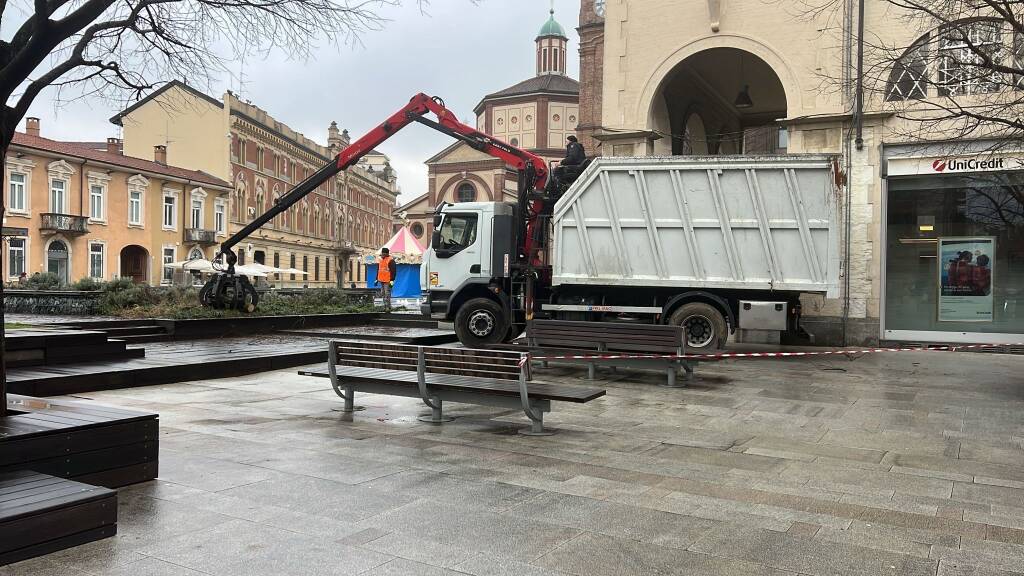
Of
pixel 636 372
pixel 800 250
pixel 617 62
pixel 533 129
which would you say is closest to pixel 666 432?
pixel 636 372

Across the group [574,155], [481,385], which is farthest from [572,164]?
[481,385]

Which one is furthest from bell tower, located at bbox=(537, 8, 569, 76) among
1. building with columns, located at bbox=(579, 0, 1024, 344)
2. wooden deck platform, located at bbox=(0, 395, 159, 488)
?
wooden deck platform, located at bbox=(0, 395, 159, 488)

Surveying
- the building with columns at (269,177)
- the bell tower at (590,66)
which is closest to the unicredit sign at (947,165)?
the bell tower at (590,66)

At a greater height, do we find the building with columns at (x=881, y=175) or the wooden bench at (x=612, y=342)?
the building with columns at (x=881, y=175)

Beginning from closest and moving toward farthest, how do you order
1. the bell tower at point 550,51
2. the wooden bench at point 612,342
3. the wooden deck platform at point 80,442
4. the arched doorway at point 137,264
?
the wooden deck platform at point 80,442 < the wooden bench at point 612,342 < the arched doorway at point 137,264 < the bell tower at point 550,51

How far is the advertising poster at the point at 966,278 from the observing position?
18.0 m

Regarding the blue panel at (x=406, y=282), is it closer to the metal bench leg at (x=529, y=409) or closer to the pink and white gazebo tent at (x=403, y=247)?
the pink and white gazebo tent at (x=403, y=247)

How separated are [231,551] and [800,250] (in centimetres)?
1243

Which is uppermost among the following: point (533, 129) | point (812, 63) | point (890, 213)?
point (533, 129)

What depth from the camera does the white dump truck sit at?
14.0m

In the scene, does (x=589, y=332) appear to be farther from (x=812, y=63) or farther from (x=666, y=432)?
(x=812, y=63)

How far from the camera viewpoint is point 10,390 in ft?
25.9

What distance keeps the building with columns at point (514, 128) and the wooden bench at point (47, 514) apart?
208ft

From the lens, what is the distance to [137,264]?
50938mm
